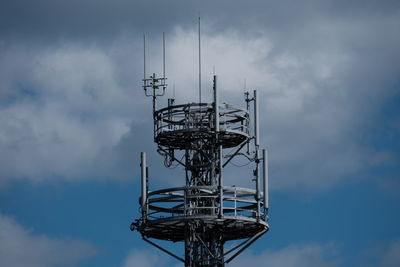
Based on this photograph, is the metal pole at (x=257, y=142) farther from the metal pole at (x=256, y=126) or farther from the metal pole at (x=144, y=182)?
the metal pole at (x=144, y=182)

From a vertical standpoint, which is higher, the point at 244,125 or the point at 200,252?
the point at 244,125

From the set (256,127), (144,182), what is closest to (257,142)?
(256,127)

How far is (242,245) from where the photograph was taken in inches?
5217

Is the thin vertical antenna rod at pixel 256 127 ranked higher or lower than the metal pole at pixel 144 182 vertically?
higher

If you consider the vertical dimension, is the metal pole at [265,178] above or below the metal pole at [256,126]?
below

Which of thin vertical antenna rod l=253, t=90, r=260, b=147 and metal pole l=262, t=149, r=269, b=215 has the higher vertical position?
thin vertical antenna rod l=253, t=90, r=260, b=147

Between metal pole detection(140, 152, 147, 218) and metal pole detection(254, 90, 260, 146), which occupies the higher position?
metal pole detection(254, 90, 260, 146)

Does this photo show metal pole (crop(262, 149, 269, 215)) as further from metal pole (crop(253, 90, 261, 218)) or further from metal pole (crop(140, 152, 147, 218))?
metal pole (crop(140, 152, 147, 218))

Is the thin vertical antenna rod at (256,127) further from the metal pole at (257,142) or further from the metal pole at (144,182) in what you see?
the metal pole at (144,182)

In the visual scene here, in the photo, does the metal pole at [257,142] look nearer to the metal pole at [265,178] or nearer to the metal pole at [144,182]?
the metal pole at [265,178]

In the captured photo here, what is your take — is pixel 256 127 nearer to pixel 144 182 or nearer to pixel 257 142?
pixel 257 142

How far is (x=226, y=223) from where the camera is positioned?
130500 millimetres

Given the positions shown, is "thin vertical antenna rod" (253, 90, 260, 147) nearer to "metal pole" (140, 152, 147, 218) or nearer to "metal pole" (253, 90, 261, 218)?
"metal pole" (253, 90, 261, 218)

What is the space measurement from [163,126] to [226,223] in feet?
28.3
